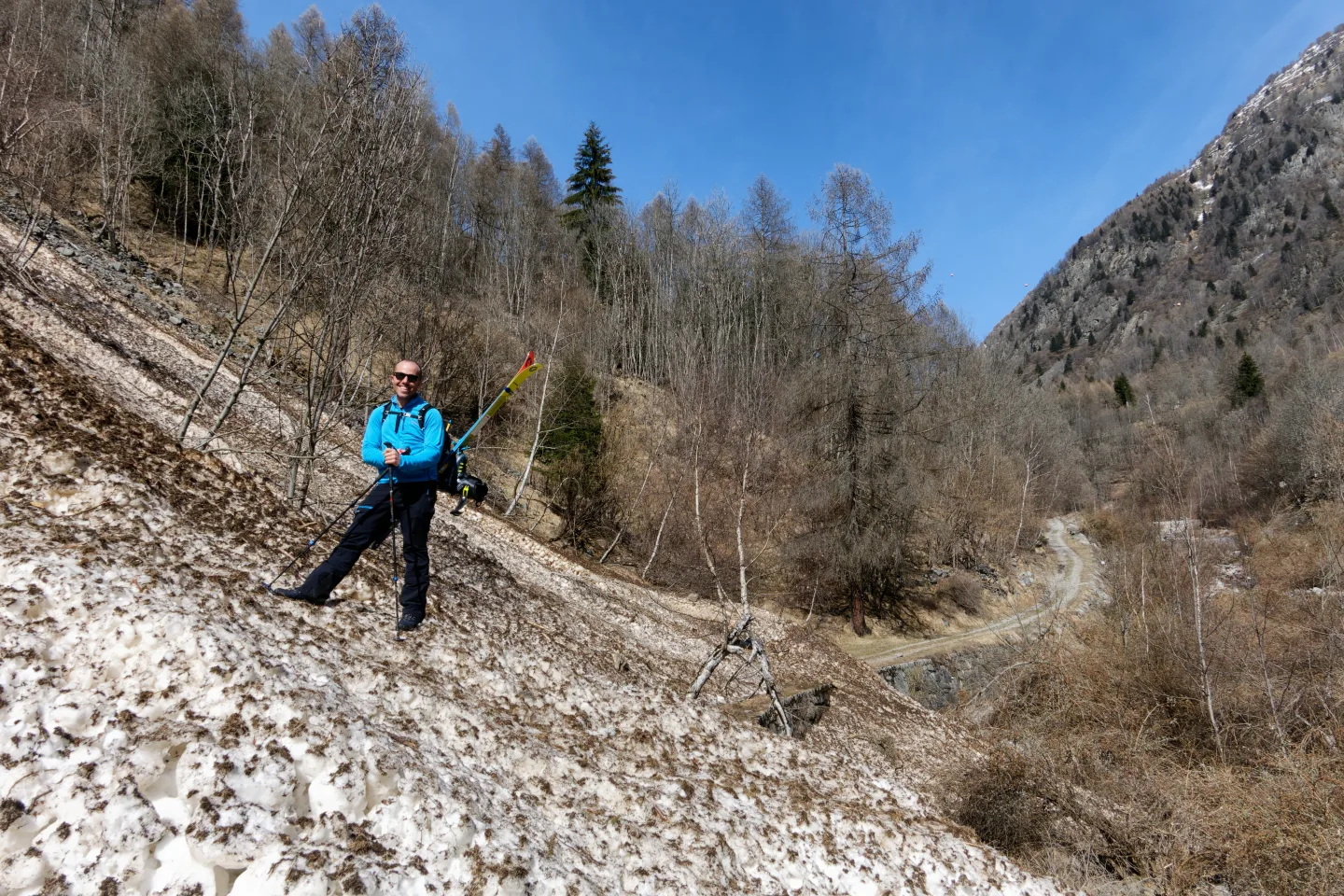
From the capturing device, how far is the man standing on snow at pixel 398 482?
5145 millimetres

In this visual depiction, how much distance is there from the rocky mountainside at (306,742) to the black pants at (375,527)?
0.32m

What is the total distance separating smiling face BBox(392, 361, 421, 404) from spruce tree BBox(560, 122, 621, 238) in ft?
118

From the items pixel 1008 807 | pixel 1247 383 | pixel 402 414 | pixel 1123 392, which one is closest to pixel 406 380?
pixel 402 414

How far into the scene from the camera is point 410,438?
17.1 ft

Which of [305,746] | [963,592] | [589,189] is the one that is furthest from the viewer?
[589,189]

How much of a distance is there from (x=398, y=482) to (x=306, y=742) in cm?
226

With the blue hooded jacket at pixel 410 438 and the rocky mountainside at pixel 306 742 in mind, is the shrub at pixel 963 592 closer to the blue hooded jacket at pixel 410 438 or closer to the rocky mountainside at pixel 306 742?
the rocky mountainside at pixel 306 742

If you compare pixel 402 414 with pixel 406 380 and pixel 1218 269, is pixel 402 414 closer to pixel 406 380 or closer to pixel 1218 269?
pixel 406 380

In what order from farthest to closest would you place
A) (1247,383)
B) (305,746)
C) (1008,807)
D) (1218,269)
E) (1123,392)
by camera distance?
(1218,269) → (1123,392) → (1247,383) → (1008,807) → (305,746)

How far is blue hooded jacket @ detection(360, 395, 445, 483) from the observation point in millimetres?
5125

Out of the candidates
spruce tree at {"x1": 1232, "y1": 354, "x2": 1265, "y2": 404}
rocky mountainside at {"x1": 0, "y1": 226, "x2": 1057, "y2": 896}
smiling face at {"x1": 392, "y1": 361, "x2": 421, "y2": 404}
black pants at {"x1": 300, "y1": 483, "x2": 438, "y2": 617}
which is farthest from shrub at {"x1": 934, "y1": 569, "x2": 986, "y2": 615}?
spruce tree at {"x1": 1232, "y1": 354, "x2": 1265, "y2": 404}

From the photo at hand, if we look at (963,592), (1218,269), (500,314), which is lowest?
(963,592)

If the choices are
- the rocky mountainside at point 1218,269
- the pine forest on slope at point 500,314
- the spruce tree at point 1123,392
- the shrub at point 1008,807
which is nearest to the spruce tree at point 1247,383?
the rocky mountainside at point 1218,269

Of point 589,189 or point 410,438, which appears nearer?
point 410,438
